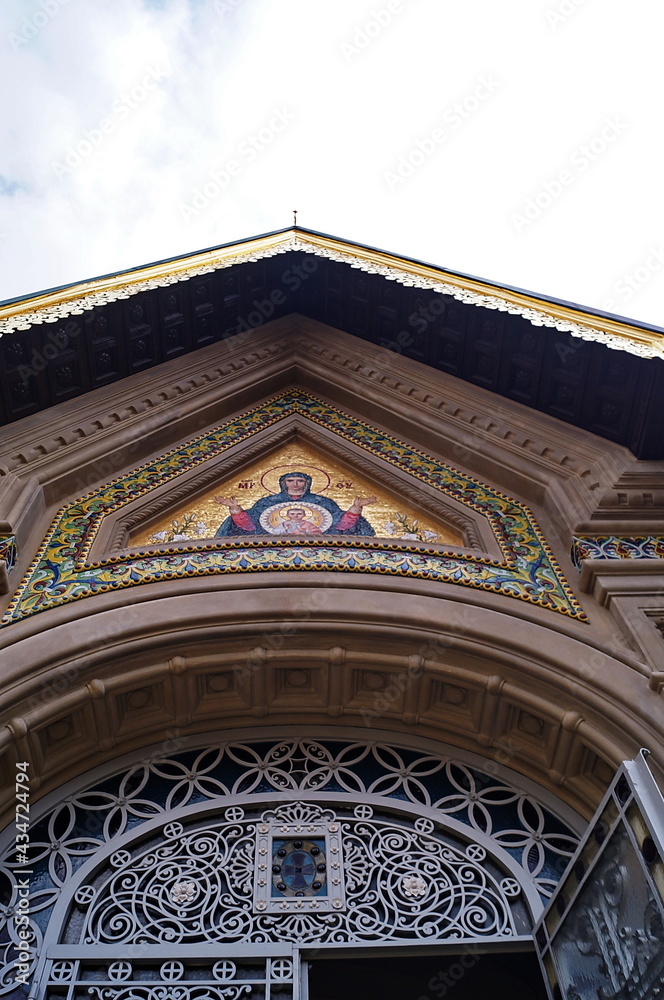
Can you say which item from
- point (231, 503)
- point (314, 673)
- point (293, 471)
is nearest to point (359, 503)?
point (293, 471)

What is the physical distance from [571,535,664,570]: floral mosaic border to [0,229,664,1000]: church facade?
23mm

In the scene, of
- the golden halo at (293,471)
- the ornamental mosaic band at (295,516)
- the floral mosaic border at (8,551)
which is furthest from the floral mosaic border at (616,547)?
the floral mosaic border at (8,551)

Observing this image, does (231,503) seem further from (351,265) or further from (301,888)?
(301,888)

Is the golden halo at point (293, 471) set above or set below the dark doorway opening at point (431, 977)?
above

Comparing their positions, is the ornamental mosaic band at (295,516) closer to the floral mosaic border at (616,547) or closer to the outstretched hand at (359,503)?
the outstretched hand at (359,503)

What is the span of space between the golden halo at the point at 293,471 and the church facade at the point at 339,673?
1.7 inches

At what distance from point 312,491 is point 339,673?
1.88 meters

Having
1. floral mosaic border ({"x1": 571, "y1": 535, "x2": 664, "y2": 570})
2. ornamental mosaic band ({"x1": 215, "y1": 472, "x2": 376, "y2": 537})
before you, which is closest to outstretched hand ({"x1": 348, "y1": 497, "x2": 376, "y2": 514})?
ornamental mosaic band ({"x1": 215, "y1": 472, "x2": 376, "y2": 537})

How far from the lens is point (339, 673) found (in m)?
4.58

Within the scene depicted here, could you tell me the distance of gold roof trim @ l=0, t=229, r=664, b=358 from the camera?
532 centimetres

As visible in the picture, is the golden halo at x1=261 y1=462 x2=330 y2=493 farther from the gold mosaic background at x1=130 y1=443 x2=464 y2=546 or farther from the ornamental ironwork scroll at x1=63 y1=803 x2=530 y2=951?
the ornamental ironwork scroll at x1=63 y1=803 x2=530 y2=951

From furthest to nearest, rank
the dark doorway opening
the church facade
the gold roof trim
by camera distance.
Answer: the gold roof trim, the dark doorway opening, the church facade

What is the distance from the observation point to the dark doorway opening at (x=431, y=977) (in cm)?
391

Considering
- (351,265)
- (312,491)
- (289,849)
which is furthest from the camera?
(351,265)
